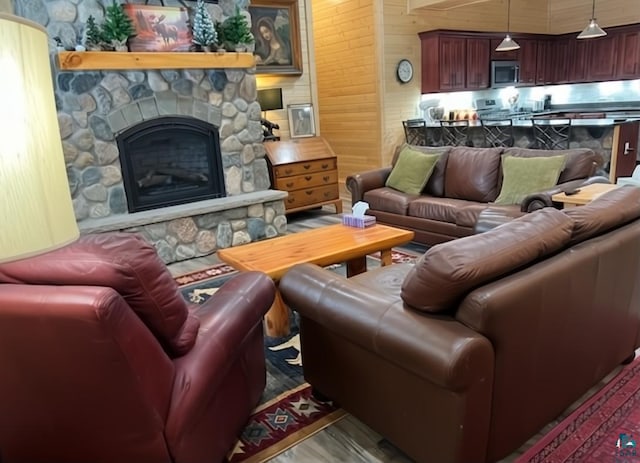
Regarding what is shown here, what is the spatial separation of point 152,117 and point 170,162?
18.1 inches

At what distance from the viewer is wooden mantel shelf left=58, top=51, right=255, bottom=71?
151 inches

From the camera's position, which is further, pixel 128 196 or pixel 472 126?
pixel 472 126

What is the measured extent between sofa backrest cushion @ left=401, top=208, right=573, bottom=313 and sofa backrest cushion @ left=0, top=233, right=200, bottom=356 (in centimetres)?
78

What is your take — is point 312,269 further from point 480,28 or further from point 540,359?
point 480,28

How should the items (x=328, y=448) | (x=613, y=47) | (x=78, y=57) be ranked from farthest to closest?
(x=613, y=47), (x=78, y=57), (x=328, y=448)

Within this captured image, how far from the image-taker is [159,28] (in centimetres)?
428

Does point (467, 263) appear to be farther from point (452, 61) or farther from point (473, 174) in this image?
point (452, 61)

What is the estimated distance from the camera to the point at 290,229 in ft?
18.0

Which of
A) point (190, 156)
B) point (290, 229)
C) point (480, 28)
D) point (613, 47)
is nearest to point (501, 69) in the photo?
point (480, 28)

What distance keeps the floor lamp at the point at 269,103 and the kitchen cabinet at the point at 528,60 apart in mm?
4975

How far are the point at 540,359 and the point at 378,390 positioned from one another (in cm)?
58

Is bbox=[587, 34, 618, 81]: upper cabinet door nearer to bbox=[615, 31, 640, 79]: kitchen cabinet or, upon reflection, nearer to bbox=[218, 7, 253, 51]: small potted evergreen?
bbox=[615, 31, 640, 79]: kitchen cabinet

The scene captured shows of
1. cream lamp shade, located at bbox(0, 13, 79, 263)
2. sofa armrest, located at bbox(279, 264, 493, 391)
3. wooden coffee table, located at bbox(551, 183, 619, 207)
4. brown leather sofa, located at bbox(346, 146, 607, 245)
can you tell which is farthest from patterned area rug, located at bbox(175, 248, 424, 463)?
wooden coffee table, located at bbox(551, 183, 619, 207)

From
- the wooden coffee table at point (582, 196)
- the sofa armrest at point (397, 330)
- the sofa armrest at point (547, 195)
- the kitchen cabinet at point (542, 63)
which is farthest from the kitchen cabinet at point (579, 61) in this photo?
the sofa armrest at point (397, 330)
